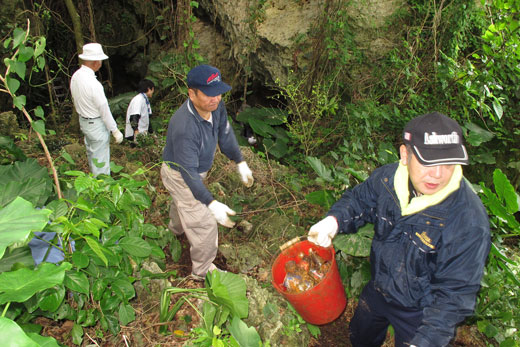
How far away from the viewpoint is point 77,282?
166cm

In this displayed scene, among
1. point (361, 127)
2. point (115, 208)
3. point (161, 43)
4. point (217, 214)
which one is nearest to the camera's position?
point (115, 208)

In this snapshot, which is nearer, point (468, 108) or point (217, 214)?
point (217, 214)

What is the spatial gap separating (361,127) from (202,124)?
2.39 m

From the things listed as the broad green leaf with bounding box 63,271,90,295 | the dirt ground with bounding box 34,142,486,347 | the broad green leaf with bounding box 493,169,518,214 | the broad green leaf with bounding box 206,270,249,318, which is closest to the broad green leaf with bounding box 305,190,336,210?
the dirt ground with bounding box 34,142,486,347

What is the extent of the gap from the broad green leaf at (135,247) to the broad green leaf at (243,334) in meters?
0.58

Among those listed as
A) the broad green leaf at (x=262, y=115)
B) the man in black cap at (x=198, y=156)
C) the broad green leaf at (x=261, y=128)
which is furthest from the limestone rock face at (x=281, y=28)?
the man in black cap at (x=198, y=156)

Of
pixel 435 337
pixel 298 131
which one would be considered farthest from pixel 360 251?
pixel 298 131

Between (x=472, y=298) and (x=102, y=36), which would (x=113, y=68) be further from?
(x=472, y=298)

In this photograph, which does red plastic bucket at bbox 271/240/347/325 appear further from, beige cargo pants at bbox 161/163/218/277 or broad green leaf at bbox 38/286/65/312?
broad green leaf at bbox 38/286/65/312

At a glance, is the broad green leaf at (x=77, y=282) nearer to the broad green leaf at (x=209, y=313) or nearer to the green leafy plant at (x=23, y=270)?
the green leafy plant at (x=23, y=270)

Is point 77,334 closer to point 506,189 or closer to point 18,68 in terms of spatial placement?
point 18,68

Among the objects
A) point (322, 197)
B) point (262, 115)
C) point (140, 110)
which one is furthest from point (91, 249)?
point (262, 115)

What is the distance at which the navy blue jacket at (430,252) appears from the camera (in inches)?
61.4

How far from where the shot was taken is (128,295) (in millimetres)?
1999
